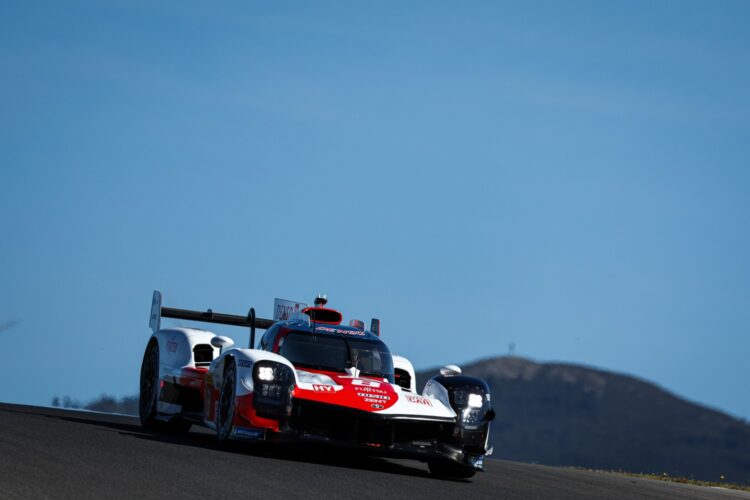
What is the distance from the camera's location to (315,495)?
30.0ft

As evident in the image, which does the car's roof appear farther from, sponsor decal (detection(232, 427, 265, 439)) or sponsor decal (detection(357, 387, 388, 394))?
sponsor decal (detection(232, 427, 265, 439))

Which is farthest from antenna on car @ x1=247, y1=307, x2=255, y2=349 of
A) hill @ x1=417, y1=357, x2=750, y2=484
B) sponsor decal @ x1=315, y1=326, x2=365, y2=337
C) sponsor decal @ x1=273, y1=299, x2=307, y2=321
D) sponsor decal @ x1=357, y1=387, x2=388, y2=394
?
hill @ x1=417, y1=357, x2=750, y2=484

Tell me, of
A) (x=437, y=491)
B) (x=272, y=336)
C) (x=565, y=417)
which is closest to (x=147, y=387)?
(x=272, y=336)

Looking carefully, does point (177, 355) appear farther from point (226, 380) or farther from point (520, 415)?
point (520, 415)

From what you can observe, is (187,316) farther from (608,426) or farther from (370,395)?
(608,426)

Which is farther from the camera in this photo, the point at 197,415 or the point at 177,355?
the point at 177,355

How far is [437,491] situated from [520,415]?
112117mm

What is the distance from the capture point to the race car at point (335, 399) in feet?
38.7

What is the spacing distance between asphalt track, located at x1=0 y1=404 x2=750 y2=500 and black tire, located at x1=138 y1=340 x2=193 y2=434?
48 cm

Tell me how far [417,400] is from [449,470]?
782mm

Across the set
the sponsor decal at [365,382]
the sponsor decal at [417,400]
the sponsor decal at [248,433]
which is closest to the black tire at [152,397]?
the sponsor decal at [248,433]

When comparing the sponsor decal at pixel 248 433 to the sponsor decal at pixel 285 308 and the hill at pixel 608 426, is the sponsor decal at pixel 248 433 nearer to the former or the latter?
the sponsor decal at pixel 285 308

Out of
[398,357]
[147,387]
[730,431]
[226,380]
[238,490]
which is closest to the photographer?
[238,490]

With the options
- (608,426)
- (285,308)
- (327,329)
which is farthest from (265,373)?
(608,426)
